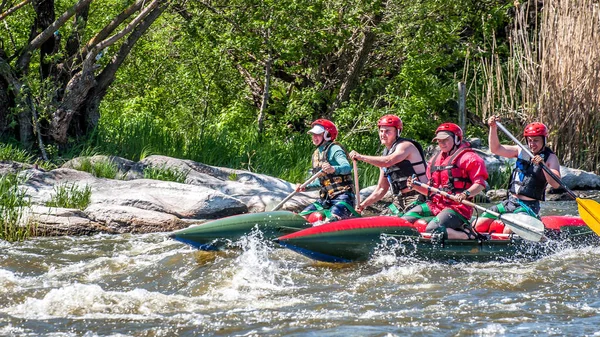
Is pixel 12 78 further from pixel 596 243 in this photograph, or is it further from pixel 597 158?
pixel 597 158

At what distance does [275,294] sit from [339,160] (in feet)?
6.21

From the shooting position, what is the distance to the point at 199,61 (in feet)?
49.4

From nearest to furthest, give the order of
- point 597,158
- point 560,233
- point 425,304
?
point 425,304 < point 560,233 < point 597,158

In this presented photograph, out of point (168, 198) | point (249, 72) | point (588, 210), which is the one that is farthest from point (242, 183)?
point (588, 210)

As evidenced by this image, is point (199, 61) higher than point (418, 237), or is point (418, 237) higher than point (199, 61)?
point (199, 61)

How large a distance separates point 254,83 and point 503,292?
9.66 meters

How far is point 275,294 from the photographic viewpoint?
21.6ft

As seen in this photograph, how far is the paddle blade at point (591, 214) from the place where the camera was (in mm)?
8201

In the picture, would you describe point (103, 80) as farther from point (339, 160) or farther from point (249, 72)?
point (339, 160)

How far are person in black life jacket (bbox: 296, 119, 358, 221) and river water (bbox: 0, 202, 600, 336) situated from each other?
21.4 inches

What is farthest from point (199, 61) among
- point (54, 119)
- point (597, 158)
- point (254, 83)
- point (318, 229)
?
point (318, 229)

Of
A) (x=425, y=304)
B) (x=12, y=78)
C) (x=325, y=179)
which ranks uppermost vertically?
(x=12, y=78)

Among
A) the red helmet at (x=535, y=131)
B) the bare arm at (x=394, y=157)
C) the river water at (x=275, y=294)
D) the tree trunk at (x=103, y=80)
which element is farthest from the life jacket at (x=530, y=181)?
the tree trunk at (x=103, y=80)

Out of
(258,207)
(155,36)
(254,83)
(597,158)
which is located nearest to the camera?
(258,207)
